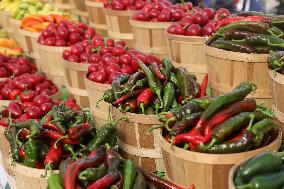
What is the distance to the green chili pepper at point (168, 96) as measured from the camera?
A: 3627 mm

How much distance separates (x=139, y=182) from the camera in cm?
300

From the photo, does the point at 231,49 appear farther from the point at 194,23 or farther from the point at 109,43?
the point at 109,43

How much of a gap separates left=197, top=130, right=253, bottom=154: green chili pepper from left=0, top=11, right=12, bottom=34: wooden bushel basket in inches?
258

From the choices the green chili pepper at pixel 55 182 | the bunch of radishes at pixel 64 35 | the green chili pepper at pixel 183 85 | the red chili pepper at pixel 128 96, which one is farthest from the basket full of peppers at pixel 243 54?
the bunch of radishes at pixel 64 35

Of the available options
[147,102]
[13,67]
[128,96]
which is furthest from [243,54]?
[13,67]

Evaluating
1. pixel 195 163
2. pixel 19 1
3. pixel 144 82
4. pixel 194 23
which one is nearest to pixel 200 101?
pixel 195 163

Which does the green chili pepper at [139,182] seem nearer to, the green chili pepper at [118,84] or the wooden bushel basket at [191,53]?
the green chili pepper at [118,84]

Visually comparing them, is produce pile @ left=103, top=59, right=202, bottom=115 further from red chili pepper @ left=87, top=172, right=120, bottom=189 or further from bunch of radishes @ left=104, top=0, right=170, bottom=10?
bunch of radishes @ left=104, top=0, right=170, bottom=10

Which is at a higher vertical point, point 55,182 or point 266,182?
point 266,182

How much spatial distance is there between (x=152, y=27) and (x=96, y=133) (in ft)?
7.28

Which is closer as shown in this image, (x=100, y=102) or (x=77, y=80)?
(x=100, y=102)

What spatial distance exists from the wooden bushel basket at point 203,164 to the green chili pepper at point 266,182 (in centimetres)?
34

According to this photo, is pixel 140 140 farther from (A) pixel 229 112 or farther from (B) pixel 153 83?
(A) pixel 229 112

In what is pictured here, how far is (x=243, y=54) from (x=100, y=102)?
4.72ft
